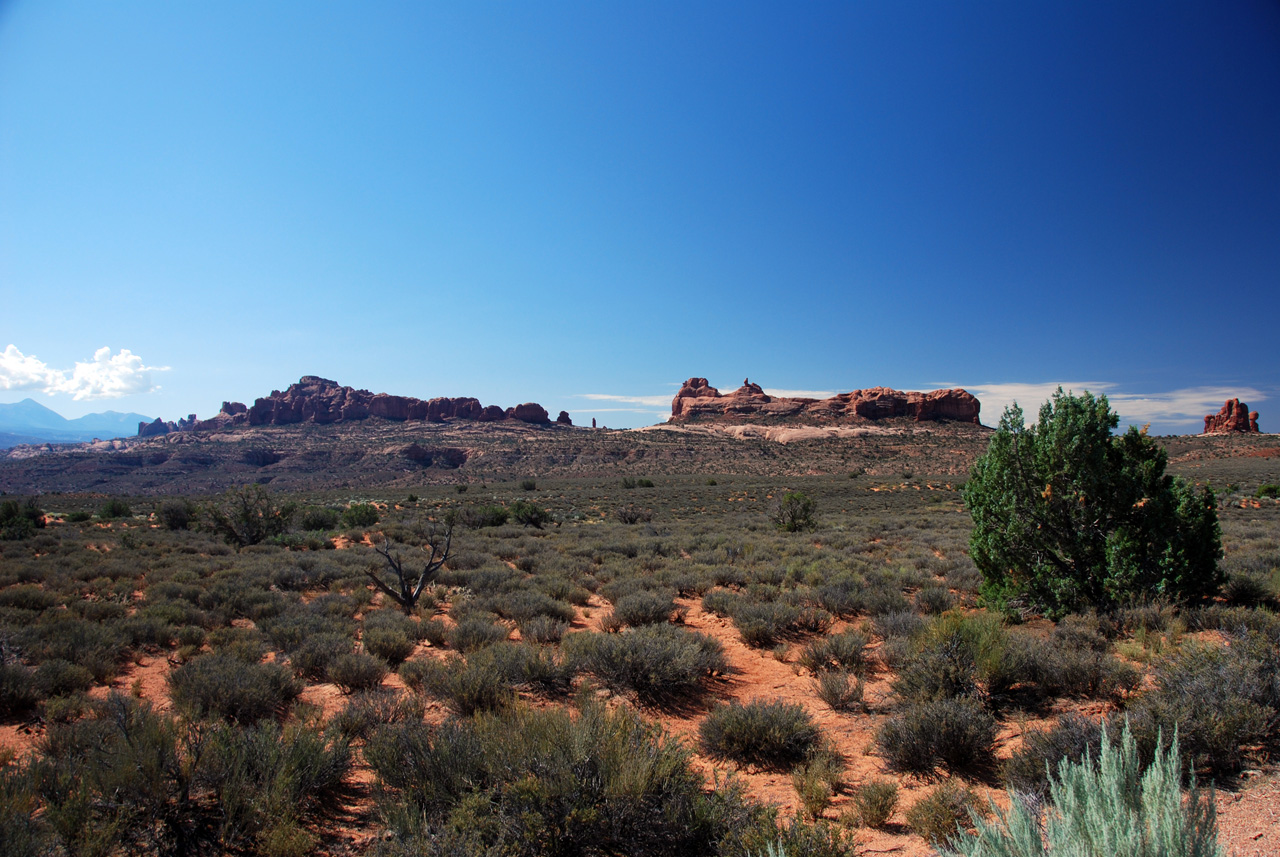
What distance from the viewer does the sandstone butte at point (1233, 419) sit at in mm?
88825

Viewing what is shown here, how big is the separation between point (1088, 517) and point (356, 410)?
11523cm

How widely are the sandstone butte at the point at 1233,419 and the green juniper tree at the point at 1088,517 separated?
12136 centimetres

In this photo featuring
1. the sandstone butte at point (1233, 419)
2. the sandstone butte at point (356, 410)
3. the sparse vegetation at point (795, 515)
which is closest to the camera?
the sparse vegetation at point (795, 515)

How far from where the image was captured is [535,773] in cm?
332

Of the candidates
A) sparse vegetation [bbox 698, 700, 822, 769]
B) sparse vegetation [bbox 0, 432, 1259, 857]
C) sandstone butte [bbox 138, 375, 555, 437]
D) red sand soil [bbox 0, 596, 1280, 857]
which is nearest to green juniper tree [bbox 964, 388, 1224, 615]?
sparse vegetation [bbox 0, 432, 1259, 857]

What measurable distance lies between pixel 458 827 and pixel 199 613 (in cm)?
786

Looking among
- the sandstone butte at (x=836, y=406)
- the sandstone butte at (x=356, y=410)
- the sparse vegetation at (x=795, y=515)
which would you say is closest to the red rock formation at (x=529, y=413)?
the sandstone butte at (x=356, y=410)

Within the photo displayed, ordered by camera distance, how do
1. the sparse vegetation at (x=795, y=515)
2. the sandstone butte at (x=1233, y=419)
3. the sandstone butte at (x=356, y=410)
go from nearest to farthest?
the sparse vegetation at (x=795, y=515) < the sandstone butte at (x=1233, y=419) < the sandstone butte at (x=356, y=410)

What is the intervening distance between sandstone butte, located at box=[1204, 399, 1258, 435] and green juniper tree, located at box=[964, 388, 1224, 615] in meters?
121

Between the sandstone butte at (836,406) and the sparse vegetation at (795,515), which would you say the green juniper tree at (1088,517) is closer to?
the sparse vegetation at (795,515)

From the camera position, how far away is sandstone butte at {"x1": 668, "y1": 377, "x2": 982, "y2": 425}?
91438 millimetres

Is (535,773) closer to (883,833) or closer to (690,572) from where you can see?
(883,833)

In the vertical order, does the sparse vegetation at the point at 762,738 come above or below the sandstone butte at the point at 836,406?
below

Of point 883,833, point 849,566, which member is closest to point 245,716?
point 883,833
